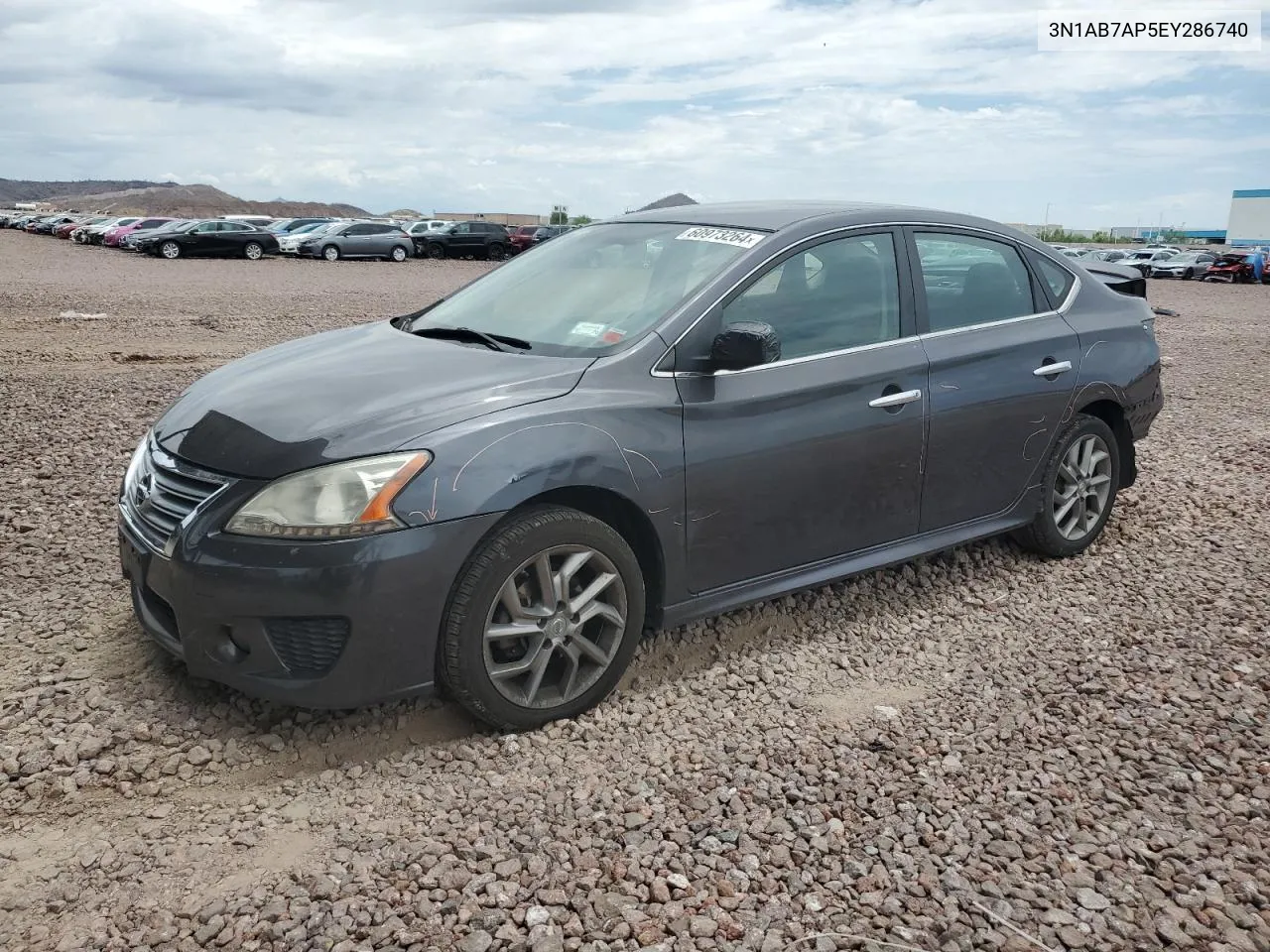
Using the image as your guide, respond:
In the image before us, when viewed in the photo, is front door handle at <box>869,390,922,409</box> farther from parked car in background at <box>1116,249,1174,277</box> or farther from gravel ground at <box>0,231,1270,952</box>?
parked car in background at <box>1116,249,1174,277</box>

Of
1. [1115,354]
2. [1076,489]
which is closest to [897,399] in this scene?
[1076,489]

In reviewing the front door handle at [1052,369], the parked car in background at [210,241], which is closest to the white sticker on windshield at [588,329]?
the front door handle at [1052,369]

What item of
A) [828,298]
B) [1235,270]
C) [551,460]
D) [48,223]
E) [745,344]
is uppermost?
[48,223]

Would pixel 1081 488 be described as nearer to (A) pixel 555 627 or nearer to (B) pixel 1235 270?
(A) pixel 555 627

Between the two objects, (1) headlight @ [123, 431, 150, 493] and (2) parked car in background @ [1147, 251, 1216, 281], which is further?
(2) parked car in background @ [1147, 251, 1216, 281]

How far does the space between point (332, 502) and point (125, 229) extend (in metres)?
41.8

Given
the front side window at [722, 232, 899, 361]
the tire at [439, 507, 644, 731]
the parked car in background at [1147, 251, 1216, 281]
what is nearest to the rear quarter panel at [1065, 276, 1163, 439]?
the front side window at [722, 232, 899, 361]

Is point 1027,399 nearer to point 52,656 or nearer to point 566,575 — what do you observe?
point 566,575

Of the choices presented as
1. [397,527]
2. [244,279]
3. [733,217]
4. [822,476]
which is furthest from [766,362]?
[244,279]

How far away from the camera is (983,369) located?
464 cm

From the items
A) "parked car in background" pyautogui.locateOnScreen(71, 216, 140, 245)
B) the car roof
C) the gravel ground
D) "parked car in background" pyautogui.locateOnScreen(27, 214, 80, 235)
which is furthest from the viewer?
"parked car in background" pyautogui.locateOnScreen(27, 214, 80, 235)

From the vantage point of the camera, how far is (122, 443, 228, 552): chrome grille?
132 inches

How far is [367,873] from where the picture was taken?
285cm

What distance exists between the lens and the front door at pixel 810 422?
381cm
